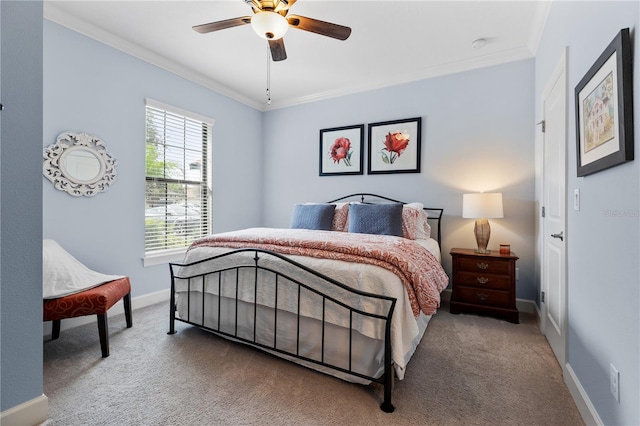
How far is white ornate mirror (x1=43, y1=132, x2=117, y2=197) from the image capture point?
8.18ft

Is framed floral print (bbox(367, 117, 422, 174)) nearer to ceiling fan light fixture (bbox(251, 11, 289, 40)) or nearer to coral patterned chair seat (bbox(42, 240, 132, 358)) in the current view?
ceiling fan light fixture (bbox(251, 11, 289, 40))

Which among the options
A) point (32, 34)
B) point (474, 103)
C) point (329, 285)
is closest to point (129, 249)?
point (32, 34)

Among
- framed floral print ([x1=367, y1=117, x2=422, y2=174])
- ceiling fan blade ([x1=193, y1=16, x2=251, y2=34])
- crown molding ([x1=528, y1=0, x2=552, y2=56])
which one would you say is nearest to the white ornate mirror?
ceiling fan blade ([x1=193, y1=16, x2=251, y2=34])

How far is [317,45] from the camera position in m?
3.05

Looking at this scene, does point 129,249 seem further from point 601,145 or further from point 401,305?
point 601,145

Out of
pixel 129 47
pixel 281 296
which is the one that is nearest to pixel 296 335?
pixel 281 296

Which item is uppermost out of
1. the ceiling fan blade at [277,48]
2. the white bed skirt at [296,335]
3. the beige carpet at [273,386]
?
the ceiling fan blade at [277,48]

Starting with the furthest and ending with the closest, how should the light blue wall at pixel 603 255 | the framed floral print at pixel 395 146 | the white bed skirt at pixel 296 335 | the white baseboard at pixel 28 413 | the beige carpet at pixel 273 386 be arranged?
1. the framed floral print at pixel 395 146
2. the white bed skirt at pixel 296 335
3. the beige carpet at pixel 273 386
4. the white baseboard at pixel 28 413
5. the light blue wall at pixel 603 255

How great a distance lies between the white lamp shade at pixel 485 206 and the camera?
2.88 m

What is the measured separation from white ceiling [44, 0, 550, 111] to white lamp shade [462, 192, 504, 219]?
5.10 feet

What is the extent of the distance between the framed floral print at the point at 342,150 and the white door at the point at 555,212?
6.74 ft

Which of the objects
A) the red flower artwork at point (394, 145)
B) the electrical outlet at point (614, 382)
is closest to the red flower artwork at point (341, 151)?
the red flower artwork at point (394, 145)

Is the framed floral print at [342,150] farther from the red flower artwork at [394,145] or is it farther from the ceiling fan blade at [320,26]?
the ceiling fan blade at [320,26]

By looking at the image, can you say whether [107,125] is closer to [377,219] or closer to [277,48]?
[277,48]
